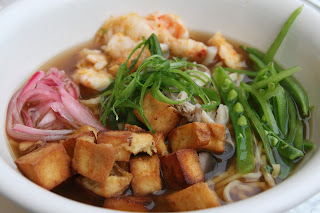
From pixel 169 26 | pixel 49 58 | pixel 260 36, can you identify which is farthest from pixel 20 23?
pixel 260 36

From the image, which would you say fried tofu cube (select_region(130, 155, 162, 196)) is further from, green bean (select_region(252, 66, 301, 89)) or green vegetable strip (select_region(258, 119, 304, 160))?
green bean (select_region(252, 66, 301, 89))

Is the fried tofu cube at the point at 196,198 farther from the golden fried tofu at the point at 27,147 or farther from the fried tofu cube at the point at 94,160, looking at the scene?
the golden fried tofu at the point at 27,147

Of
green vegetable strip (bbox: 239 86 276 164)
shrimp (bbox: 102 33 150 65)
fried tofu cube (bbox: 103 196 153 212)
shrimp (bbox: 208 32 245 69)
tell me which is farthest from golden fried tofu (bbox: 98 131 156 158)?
shrimp (bbox: 208 32 245 69)

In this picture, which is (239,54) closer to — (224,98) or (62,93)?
(224,98)

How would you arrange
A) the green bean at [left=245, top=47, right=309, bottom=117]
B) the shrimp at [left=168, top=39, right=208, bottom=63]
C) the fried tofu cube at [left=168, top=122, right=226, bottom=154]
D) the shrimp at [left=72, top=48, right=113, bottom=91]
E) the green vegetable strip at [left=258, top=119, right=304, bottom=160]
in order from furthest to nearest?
the shrimp at [left=168, top=39, right=208, bottom=63], the shrimp at [left=72, top=48, right=113, bottom=91], the green bean at [left=245, top=47, right=309, bottom=117], the green vegetable strip at [left=258, top=119, right=304, bottom=160], the fried tofu cube at [left=168, top=122, right=226, bottom=154]

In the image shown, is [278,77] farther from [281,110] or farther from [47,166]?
A: [47,166]

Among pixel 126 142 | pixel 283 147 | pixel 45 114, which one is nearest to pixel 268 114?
pixel 283 147
